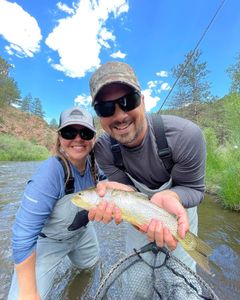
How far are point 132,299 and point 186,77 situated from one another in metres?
29.9

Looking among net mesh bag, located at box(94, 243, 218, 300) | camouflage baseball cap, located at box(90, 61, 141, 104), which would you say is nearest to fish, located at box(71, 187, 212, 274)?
net mesh bag, located at box(94, 243, 218, 300)

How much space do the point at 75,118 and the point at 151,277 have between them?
168cm

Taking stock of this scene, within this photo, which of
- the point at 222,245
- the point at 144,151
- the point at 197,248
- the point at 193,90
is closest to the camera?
the point at 197,248

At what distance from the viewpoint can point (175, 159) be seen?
236cm

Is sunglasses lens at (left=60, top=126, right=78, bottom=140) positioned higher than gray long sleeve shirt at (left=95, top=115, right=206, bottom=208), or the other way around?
sunglasses lens at (left=60, top=126, right=78, bottom=140)

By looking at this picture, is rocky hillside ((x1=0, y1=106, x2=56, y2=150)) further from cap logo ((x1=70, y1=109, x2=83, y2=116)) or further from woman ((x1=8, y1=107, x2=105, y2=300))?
cap logo ((x1=70, y1=109, x2=83, y2=116))

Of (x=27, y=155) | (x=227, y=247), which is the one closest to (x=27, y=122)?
(x=27, y=155)

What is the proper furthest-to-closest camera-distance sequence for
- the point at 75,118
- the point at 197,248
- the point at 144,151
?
the point at 75,118 → the point at 144,151 → the point at 197,248

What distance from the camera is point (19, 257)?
2.19m

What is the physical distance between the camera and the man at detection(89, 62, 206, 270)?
6.93 feet

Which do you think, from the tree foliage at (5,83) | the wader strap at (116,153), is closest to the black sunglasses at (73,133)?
the wader strap at (116,153)

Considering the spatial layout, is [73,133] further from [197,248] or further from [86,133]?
[197,248]

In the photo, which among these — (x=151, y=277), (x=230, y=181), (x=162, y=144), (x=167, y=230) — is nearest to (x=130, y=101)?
(x=162, y=144)

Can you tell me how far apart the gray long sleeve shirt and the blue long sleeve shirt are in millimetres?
565
